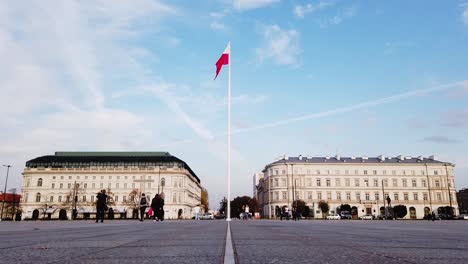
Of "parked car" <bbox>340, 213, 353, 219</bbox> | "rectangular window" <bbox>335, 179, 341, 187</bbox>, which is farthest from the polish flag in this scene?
"rectangular window" <bbox>335, 179, 341, 187</bbox>

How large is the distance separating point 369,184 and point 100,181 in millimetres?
67837

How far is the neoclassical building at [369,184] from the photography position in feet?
309

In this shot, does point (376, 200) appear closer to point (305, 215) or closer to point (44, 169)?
point (305, 215)

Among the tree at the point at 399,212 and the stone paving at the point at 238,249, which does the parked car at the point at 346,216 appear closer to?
the tree at the point at 399,212

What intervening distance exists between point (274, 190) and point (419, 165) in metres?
36.4

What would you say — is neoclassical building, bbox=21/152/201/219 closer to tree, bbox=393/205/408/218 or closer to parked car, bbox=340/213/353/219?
parked car, bbox=340/213/353/219

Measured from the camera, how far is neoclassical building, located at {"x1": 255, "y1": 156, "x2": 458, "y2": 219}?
94188mm

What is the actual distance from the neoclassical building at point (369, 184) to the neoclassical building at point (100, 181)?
27755 mm

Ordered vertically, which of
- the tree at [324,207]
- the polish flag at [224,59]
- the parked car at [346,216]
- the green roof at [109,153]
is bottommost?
the parked car at [346,216]

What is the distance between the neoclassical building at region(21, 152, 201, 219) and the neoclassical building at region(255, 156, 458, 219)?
27.8m

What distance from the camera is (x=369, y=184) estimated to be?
3752 inches

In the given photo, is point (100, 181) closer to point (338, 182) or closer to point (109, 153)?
point (109, 153)

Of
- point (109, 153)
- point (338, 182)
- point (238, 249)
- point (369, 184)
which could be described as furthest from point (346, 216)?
point (238, 249)

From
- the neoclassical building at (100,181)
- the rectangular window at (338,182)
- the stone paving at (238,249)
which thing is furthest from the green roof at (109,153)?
the stone paving at (238,249)
